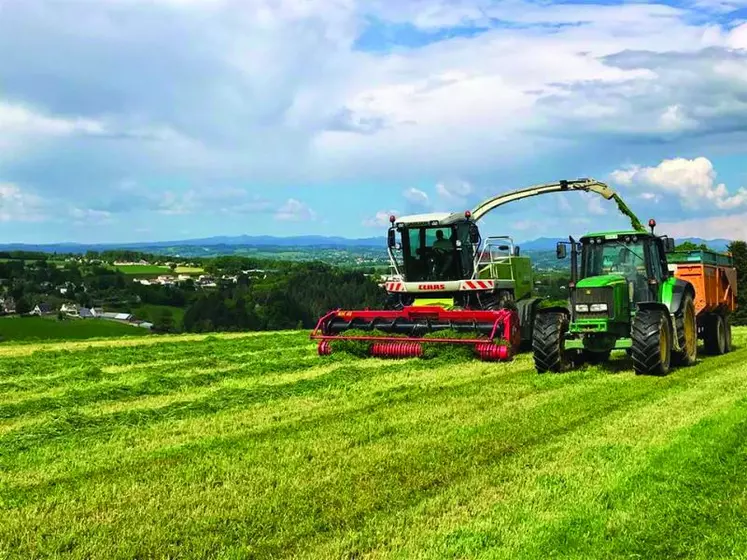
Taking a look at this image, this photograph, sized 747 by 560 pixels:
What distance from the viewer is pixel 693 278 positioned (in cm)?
1587

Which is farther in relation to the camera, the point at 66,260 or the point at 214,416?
the point at 66,260

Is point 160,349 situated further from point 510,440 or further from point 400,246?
point 510,440

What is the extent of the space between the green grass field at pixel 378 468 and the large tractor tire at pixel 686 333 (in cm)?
166

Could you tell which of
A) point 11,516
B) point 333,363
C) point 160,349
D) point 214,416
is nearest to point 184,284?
point 160,349

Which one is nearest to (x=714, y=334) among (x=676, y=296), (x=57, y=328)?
(x=676, y=296)

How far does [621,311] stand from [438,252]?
18.3 feet

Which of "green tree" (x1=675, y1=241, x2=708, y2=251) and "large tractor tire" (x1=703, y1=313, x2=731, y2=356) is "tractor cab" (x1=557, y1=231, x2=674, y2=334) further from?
"green tree" (x1=675, y1=241, x2=708, y2=251)

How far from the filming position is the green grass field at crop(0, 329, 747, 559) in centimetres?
472

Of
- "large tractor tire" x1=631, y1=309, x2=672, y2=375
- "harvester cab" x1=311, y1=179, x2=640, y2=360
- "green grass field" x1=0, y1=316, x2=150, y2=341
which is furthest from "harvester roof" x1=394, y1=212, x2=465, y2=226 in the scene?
"green grass field" x1=0, y1=316, x2=150, y2=341

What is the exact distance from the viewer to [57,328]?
3641 cm

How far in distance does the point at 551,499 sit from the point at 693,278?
11.7 m

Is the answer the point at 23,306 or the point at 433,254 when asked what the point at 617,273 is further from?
the point at 23,306

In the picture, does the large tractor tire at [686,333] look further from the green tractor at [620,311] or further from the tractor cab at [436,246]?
the tractor cab at [436,246]

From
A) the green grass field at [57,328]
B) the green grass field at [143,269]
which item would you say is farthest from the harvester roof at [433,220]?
the green grass field at [143,269]
